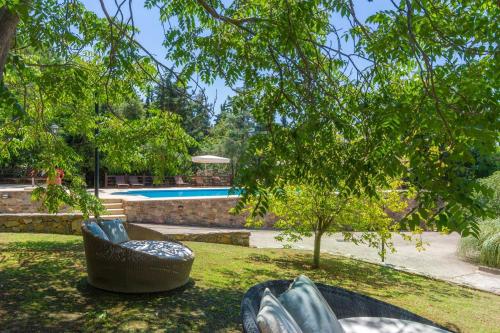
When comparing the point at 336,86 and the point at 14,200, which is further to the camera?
the point at 14,200

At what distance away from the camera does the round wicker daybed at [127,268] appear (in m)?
4.77

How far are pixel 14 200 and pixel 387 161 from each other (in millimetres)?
11768

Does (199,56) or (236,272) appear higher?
(199,56)

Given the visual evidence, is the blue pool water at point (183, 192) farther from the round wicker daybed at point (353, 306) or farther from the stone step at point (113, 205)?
the round wicker daybed at point (353, 306)

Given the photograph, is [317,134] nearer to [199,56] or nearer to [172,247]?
[199,56]

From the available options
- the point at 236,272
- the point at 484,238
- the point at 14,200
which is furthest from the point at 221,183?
the point at 236,272

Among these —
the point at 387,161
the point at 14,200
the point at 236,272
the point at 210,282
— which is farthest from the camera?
the point at 14,200

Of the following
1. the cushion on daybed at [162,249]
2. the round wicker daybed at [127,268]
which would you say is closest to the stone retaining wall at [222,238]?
the cushion on daybed at [162,249]

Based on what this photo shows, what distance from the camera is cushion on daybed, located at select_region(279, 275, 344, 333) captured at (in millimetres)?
2361

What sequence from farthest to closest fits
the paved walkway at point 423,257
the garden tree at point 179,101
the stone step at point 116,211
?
the stone step at point 116,211
the paved walkway at point 423,257
the garden tree at point 179,101

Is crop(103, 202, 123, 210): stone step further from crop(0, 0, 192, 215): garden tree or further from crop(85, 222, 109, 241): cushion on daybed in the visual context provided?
crop(85, 222, 109, 241): cushion on daybed

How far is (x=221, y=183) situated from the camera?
24.9 meters

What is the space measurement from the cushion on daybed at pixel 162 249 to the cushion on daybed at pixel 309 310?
275 centimetres

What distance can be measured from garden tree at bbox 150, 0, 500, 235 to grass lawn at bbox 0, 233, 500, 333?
193 cm
